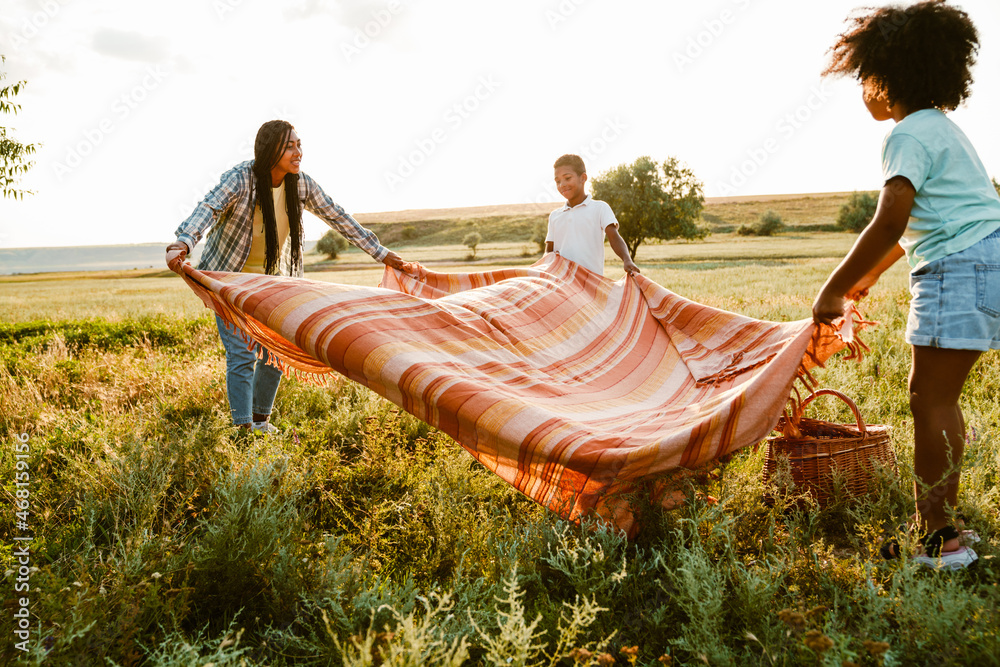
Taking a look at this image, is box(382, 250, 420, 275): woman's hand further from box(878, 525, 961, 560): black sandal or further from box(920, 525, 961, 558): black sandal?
box(920, 525, 961, 558): black sandal

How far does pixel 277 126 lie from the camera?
391 cm

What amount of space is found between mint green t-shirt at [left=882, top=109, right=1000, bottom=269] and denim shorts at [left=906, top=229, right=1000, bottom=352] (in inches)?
2.1

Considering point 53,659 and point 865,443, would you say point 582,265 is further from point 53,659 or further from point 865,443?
point 53,659

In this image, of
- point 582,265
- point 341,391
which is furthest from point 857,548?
point 341,391

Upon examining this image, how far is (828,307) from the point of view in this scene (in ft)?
8.07

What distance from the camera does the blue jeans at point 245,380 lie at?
4.12 metres

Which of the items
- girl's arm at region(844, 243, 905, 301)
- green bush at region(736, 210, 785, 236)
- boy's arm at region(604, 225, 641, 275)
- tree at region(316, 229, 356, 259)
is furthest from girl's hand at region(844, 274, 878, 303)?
green bush at region(736, 210, 785, 236)

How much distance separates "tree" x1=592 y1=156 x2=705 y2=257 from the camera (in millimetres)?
37500

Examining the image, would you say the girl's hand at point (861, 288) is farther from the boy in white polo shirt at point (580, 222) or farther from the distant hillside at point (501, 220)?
the distant hillside at point (501, 220)

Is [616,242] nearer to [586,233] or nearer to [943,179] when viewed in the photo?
[586,233]

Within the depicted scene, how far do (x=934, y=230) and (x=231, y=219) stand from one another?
13.6 feet

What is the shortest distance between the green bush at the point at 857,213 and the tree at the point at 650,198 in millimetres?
31732

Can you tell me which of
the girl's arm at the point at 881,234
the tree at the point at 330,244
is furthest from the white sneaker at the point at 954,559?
the tree at the point at 330,244

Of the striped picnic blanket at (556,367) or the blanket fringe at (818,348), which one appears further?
the blanket fringe at (818,348)
